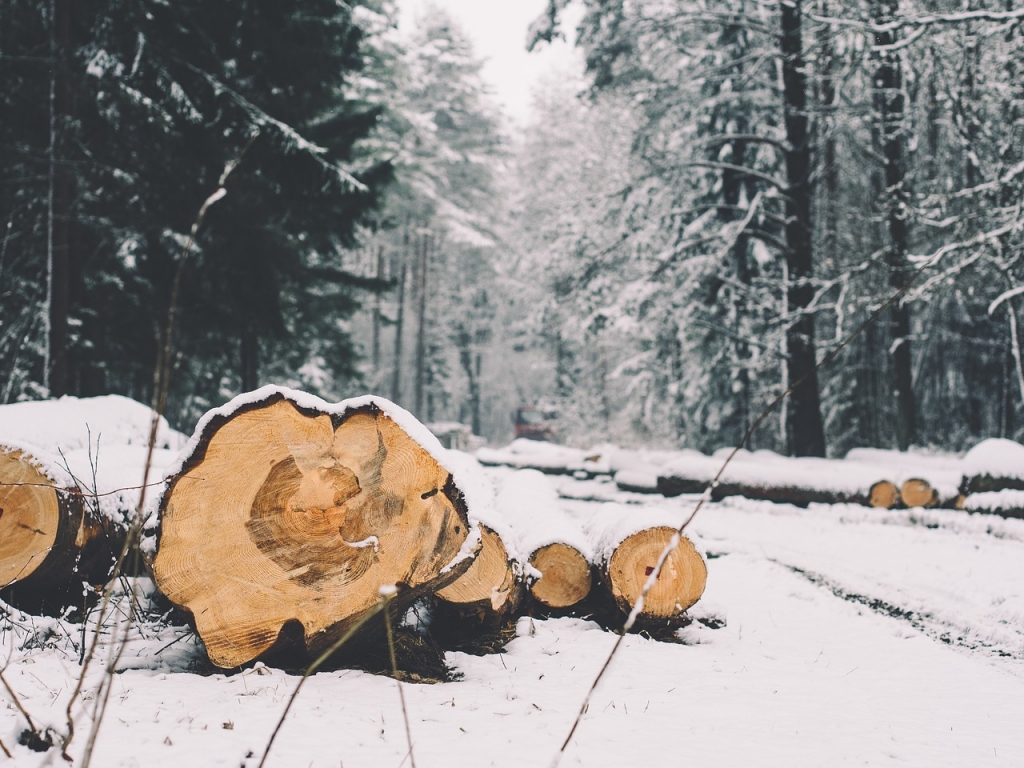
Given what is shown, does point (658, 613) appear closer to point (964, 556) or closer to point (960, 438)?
point (964, 556)

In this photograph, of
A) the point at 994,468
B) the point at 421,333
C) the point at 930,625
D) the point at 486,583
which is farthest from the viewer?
the point at 421,333

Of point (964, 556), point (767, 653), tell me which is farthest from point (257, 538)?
point (964, 556)

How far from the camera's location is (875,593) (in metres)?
4.61

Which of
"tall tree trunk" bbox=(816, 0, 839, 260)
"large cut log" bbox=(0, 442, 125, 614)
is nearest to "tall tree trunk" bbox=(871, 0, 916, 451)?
"tall tree trunk" bbox=(816, 0, 839, 260)

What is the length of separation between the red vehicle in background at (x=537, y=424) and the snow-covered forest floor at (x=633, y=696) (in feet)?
78.5

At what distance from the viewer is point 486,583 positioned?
3189 mm

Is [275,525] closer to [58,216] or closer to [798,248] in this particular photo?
[58,216]

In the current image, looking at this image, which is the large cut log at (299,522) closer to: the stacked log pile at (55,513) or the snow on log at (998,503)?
the stacked log pile at (55,513)

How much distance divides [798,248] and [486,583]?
385 inches

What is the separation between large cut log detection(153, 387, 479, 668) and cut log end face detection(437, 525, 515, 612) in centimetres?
49

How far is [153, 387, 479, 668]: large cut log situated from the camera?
2.56 m

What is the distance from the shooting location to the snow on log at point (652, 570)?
3525 millimetres

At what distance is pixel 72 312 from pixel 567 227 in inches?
348

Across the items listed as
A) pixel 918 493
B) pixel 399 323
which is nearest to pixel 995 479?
pixel 918 493
